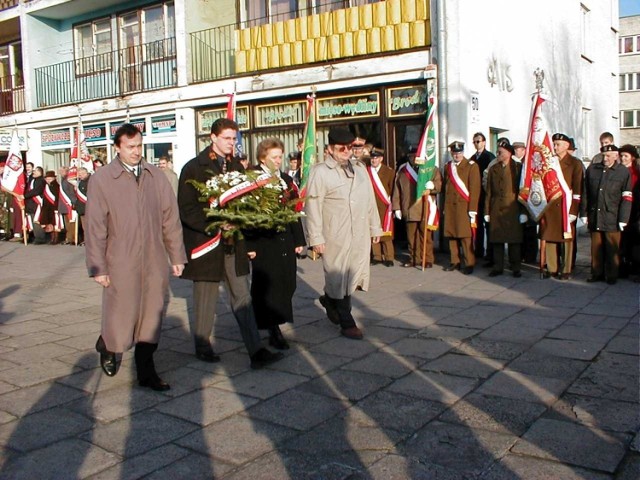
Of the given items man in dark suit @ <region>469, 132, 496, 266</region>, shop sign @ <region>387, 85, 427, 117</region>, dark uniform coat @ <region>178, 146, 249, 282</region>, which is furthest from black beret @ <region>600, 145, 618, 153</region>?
dark uniform coat @ <region>178, 146, 249, 282</region>

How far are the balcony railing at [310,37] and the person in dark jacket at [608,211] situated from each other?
474 centimetres

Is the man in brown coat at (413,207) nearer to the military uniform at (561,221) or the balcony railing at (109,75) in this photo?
the military uniform at (561,221)

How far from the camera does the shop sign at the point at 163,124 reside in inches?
698

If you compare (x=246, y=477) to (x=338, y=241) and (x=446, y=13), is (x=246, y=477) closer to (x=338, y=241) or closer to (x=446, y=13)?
(x=338, y=241)

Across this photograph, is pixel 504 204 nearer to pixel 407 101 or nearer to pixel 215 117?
A: pixel 407 101

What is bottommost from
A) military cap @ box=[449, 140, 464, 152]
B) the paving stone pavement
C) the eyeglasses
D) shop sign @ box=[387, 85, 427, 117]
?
the paving stone pavement

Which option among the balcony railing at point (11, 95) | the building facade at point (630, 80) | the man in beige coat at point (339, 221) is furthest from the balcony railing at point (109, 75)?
the building facade at point (630, 80)

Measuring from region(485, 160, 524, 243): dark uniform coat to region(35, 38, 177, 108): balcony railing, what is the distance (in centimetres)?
1047

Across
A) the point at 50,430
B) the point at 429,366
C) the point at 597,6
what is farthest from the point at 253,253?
the point at 597,6

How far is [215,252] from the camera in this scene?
5.71 m

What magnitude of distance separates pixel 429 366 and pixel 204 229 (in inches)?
84.5

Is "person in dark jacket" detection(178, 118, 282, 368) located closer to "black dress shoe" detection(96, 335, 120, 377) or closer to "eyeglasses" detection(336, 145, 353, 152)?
"black dress shoe" detection(96, 335, 120, 377)

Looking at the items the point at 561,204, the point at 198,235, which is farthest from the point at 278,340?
the point at 561,204

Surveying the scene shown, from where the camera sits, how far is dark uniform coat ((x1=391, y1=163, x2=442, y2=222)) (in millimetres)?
11297
